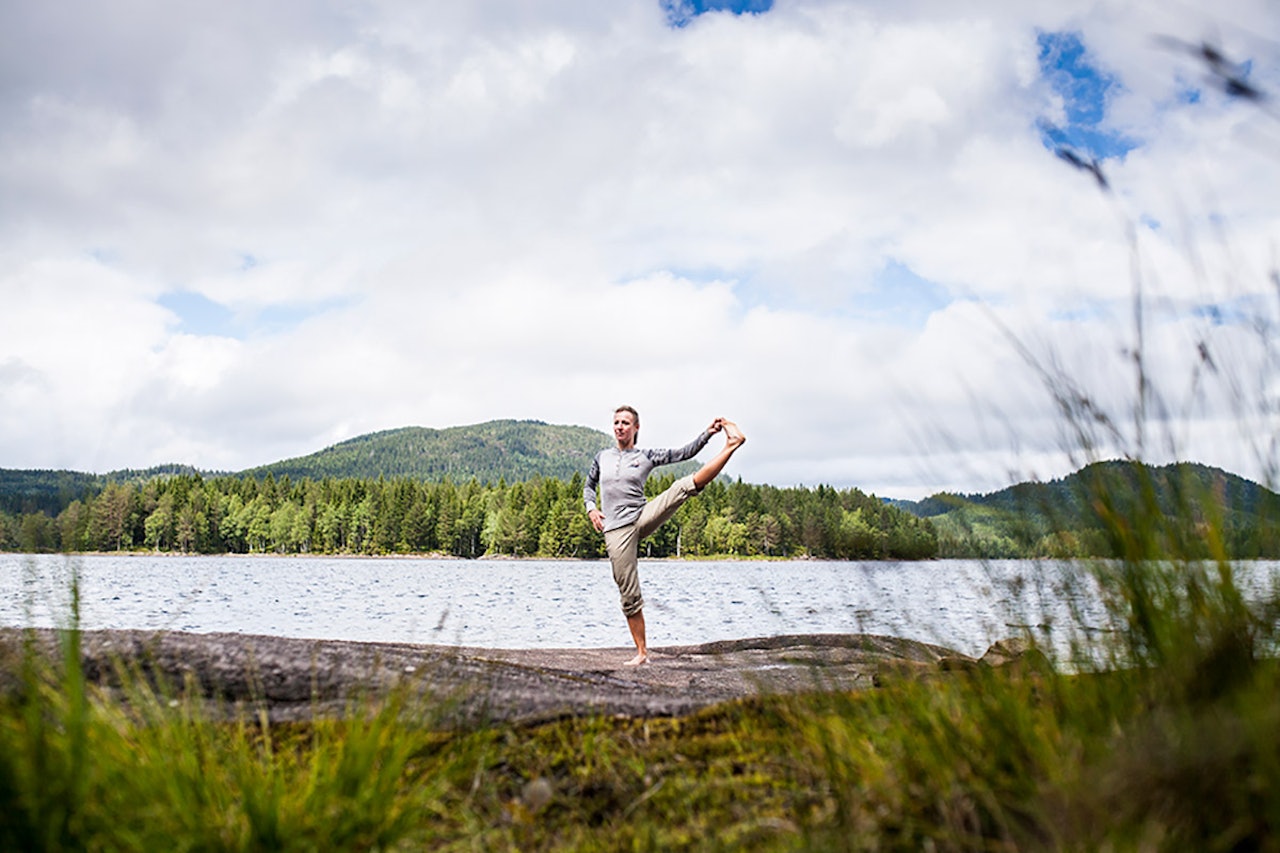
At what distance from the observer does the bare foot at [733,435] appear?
8414mm

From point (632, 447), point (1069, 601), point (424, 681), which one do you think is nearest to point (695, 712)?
point (424, 681)

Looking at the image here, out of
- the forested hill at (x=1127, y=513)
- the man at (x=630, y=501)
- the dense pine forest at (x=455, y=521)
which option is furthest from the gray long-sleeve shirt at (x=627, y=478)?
the dense pine forest at (x=455, y=521)

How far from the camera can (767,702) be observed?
139 inches

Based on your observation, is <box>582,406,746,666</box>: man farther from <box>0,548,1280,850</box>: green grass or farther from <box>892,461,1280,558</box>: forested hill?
<box>0,548,1280,850</box>: green grass

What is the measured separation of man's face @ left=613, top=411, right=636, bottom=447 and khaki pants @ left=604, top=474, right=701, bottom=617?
2.65 ft

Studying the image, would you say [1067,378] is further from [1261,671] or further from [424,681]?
[424,681]

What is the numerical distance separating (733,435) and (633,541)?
5.87ft

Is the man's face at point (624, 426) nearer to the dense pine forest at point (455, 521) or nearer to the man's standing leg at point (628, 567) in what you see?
the man's standing leg at point (628, 567)

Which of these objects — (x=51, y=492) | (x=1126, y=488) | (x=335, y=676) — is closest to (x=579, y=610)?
(x=335, y=676)

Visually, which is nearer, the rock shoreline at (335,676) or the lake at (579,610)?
the lake at (579,610)

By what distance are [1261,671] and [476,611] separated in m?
25.4

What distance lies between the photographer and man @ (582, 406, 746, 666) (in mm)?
9117

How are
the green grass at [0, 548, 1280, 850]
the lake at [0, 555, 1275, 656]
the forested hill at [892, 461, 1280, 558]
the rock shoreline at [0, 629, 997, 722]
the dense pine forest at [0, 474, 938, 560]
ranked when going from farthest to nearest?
the dense pine forest at [0, 474, 938, 560] → the rock shoreline at [0, 629, 997, 722] → the lake at [0, 555, 1275, 656] → the forested hill at [892, 461, 1280, 558] → the green grass at [0, 548, 1280, 850]

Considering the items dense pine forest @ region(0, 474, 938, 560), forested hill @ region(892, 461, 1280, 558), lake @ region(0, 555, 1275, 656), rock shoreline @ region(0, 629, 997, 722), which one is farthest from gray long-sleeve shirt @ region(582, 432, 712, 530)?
dense pine forest @ region(0, 474, 938, 560)
